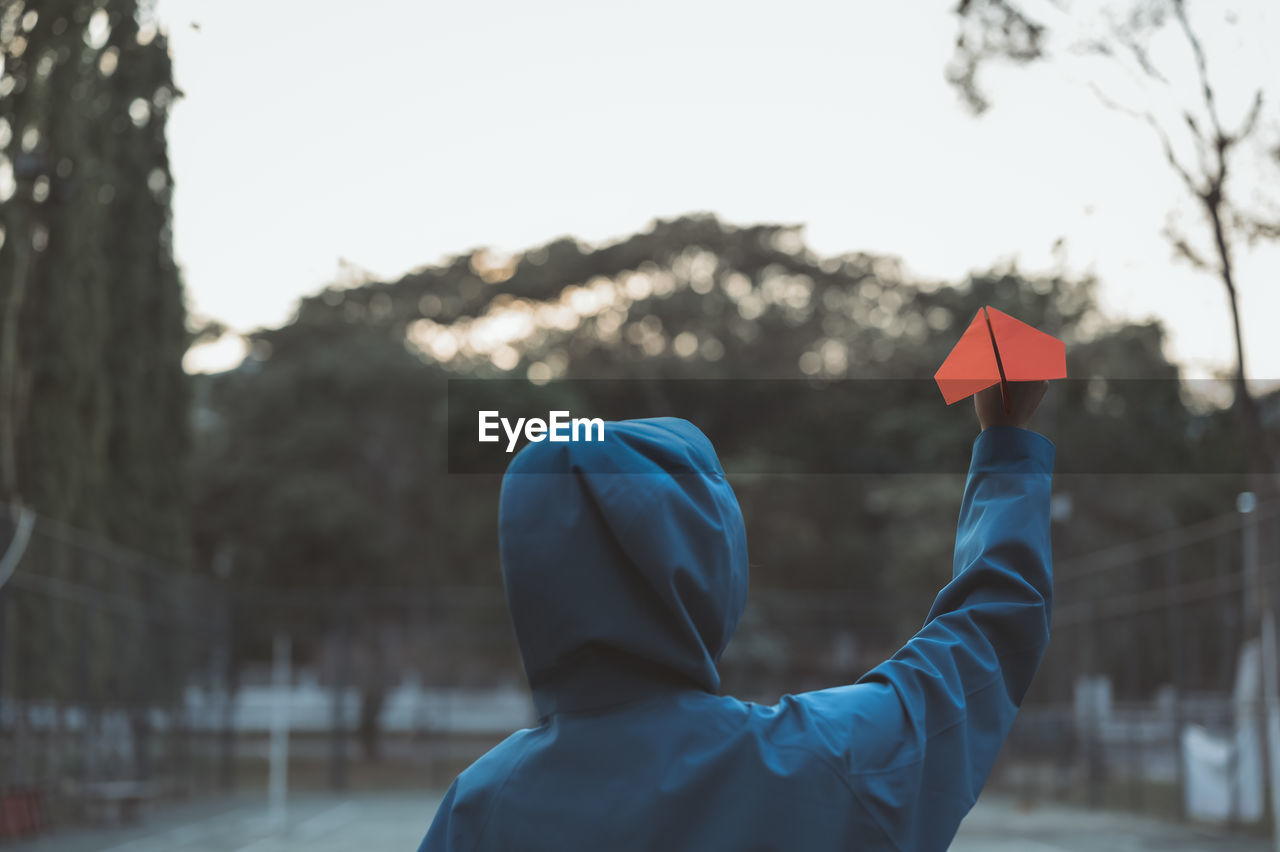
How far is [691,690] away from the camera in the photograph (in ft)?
4.06

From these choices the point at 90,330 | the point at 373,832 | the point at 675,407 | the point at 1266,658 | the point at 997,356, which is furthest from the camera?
the point at 675,407

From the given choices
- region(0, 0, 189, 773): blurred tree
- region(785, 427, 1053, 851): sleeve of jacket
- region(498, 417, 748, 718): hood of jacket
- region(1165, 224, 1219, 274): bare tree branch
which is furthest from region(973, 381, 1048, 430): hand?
region(0, 0, 189, 773): blurred tree

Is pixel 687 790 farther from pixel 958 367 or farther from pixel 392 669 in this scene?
pixel 392 669

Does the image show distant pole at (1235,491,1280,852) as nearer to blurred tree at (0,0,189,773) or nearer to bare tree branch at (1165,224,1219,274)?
bare tree branch at (1165,224,1219,274)

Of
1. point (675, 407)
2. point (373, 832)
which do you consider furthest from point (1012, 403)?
point (675, 407)

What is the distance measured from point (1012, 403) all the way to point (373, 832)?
16391 mm

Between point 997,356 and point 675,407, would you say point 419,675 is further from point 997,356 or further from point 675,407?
point 997,356

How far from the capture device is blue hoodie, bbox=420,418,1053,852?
3.83ft

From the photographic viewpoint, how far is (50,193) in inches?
654

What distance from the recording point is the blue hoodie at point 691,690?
117cm

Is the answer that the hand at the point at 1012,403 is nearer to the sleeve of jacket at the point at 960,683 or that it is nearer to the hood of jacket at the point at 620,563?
the sleeve of jacket at the point at 960,683

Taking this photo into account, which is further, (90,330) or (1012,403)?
(90,330)

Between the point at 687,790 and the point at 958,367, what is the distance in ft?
1.37

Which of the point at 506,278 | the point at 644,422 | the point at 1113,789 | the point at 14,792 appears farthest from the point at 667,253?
the point at 644,422
